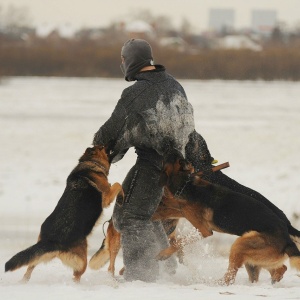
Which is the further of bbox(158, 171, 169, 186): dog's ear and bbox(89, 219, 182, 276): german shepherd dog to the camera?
bbox(89, 219, 182, 276): german shepherd dog

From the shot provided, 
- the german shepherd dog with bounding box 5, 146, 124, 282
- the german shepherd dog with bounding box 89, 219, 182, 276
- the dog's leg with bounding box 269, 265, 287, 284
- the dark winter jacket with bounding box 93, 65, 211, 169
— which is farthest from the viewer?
the german shepherd dog with bounding box 89, 219, 182, 276

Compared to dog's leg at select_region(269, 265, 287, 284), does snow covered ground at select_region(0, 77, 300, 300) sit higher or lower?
lower

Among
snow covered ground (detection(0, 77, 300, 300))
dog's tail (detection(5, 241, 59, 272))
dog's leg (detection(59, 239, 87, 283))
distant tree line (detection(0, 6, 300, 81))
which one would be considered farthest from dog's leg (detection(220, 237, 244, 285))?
distant tree line (detection(0, 6, 300, 81))

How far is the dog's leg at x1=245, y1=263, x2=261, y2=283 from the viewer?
583 centimetres

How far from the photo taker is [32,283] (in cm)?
562

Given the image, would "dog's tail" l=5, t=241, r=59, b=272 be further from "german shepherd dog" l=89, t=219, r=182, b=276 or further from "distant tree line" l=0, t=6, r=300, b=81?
"distant tree line" l=0, t=6, r=300, b=81

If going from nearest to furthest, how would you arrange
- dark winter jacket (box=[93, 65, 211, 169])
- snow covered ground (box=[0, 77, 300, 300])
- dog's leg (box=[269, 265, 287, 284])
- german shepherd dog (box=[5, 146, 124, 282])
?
snow covered ground (box=[0, 77, 300, 300]), german shepherd dog (box=[5, 146, 124, 282]), dark winter jacket (box=[93, 65, 211, 169]), dog's leg (box=[269, 265, 287, 284])

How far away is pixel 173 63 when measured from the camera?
38.0 meters

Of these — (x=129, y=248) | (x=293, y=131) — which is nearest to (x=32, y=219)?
(x=129, y=248)

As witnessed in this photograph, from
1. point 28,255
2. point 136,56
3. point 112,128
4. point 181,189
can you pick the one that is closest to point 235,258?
point 181,189

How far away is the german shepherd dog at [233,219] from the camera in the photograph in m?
5.52

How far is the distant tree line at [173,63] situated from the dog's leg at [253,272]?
31.2m

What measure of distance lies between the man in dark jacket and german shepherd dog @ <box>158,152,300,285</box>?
0.12 meters

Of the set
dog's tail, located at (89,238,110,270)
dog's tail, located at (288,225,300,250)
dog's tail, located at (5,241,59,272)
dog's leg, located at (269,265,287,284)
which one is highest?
dog's tail, located at (288,225,300,250)
